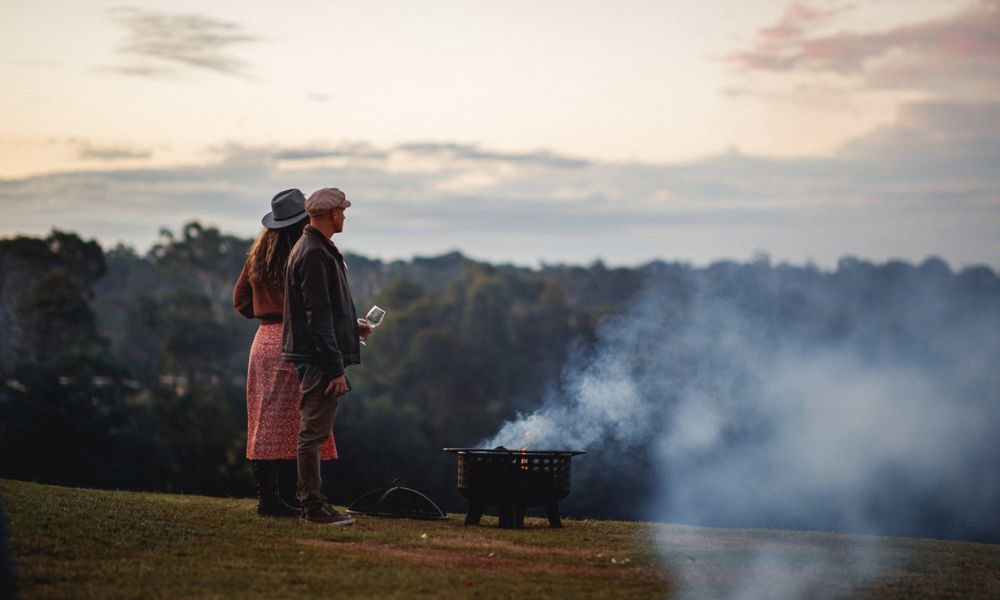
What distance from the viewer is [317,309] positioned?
816 cm

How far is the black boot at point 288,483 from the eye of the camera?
886cm

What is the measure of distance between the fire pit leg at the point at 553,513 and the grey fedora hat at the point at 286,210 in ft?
10.5

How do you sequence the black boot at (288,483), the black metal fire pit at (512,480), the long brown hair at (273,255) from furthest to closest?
the black metal fire pit at (512,480) → the black boot at (288,483) → the long brown hair at (273,255)

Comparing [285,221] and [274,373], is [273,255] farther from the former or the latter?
[274,373]

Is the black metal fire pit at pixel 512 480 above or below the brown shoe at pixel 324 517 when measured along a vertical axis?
above

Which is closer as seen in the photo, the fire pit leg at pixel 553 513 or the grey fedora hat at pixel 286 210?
the grey fedora hat at pixel 286 210

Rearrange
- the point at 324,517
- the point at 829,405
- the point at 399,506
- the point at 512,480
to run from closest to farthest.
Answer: the point at 324,517 → the point at 512,480 → the point at 399,506 → the point at 829,405

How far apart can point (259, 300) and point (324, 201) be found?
1066 mm

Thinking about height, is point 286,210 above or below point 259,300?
above

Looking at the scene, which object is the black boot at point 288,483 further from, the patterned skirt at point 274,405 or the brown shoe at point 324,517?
the brown shoe at point 324,517

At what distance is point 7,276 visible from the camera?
212ft

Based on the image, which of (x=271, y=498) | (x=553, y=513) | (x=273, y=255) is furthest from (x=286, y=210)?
(x=553, y=513)

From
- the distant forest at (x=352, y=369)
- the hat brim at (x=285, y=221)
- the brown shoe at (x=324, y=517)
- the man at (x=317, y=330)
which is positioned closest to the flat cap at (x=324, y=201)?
the man at (x=317, y=330)

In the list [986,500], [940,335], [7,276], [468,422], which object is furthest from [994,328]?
[7,276]
